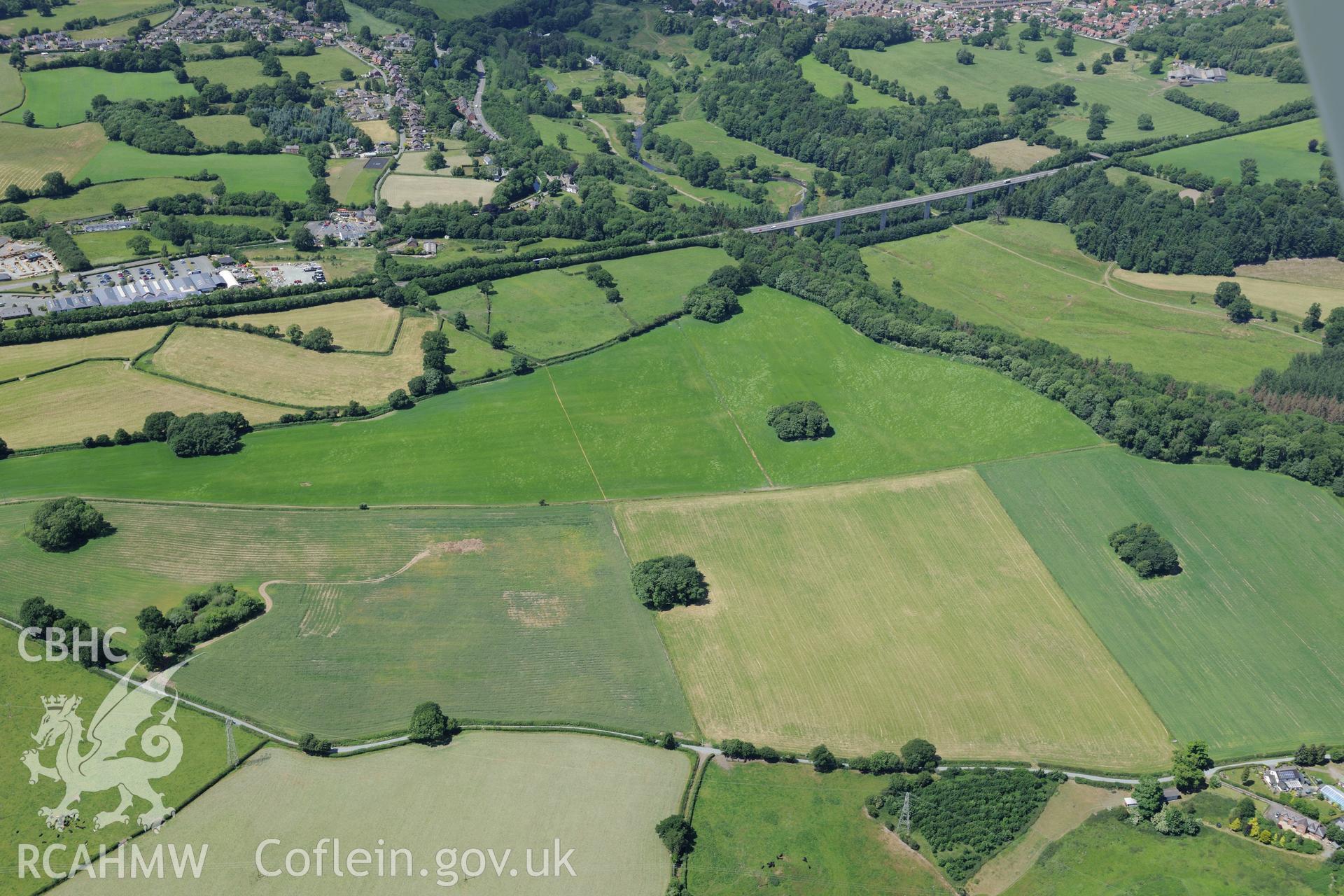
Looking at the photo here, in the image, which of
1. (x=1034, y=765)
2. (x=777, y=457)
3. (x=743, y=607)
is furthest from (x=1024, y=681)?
(x=777, y=457)

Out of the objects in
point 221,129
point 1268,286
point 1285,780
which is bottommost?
point 1285,780

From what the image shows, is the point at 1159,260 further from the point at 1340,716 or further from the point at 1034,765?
the point at 1034,765

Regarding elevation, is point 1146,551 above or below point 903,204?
below

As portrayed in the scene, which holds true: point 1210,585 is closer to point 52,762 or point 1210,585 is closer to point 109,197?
point 52,762

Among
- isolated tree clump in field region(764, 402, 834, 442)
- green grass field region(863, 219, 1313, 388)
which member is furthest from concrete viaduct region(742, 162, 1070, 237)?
isolated tree clump in field region(764, 402, 834, 442)

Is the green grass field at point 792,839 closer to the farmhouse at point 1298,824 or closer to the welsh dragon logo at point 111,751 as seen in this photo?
the farmhouse at point 1298,824

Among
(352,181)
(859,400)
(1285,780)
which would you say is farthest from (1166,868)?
(352,181)

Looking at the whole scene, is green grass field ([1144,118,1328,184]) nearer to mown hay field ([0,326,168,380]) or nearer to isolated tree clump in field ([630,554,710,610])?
isolated tree clump in field ([630,554,710,610])
